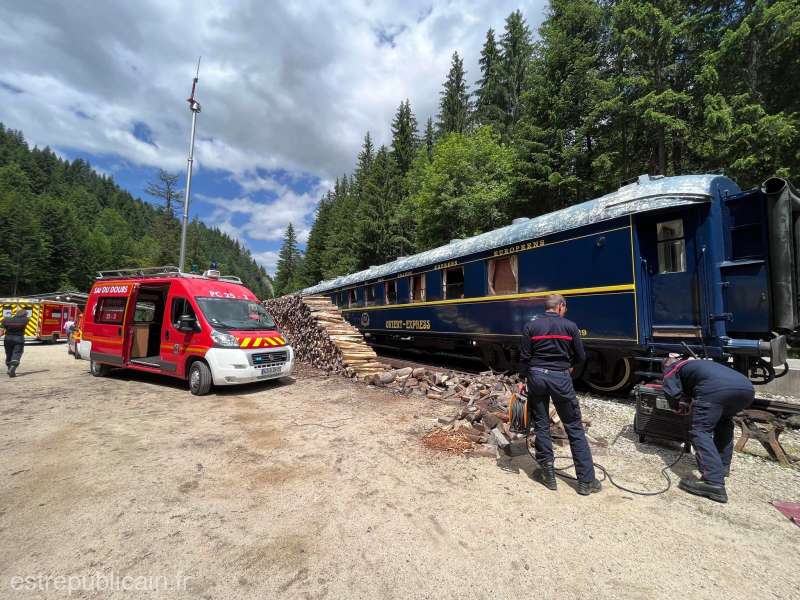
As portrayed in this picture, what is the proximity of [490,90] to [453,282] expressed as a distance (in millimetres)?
25910

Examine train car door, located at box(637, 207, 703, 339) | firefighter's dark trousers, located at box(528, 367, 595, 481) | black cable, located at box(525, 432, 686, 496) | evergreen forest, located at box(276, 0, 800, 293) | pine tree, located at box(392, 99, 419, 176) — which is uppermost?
pine tree, located at box(392, 99, 419, 176)

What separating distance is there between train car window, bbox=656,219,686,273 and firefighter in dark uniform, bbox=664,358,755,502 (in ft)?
8.99

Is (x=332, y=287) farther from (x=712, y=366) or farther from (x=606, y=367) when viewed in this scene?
(x=712, y=366)

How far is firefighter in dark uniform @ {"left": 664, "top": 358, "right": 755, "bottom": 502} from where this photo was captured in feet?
11.0

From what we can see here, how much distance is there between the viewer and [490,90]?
1142 inches

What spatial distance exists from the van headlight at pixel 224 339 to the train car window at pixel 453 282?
221 inches

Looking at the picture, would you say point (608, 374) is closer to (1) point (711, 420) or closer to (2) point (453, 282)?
(1) point (711, 420)

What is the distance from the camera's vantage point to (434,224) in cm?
2281

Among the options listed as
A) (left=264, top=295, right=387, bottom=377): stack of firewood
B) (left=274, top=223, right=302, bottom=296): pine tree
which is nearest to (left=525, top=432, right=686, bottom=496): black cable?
(left=264, top=295, right=387, bottom=377): stack of firewood

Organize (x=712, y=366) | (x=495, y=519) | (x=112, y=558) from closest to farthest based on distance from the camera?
(x=112, y=558) < (x=495, y=519) < (x=712, y=366)

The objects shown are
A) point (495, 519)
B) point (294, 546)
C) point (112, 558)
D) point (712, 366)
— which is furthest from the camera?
point (712, 366)

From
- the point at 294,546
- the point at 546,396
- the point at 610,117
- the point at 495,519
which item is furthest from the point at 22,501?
the point at 610,117

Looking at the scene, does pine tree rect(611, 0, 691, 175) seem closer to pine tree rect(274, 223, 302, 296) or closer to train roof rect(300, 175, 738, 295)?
train roof rect(300, 175, 738, 295)

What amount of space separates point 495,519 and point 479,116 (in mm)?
32392
